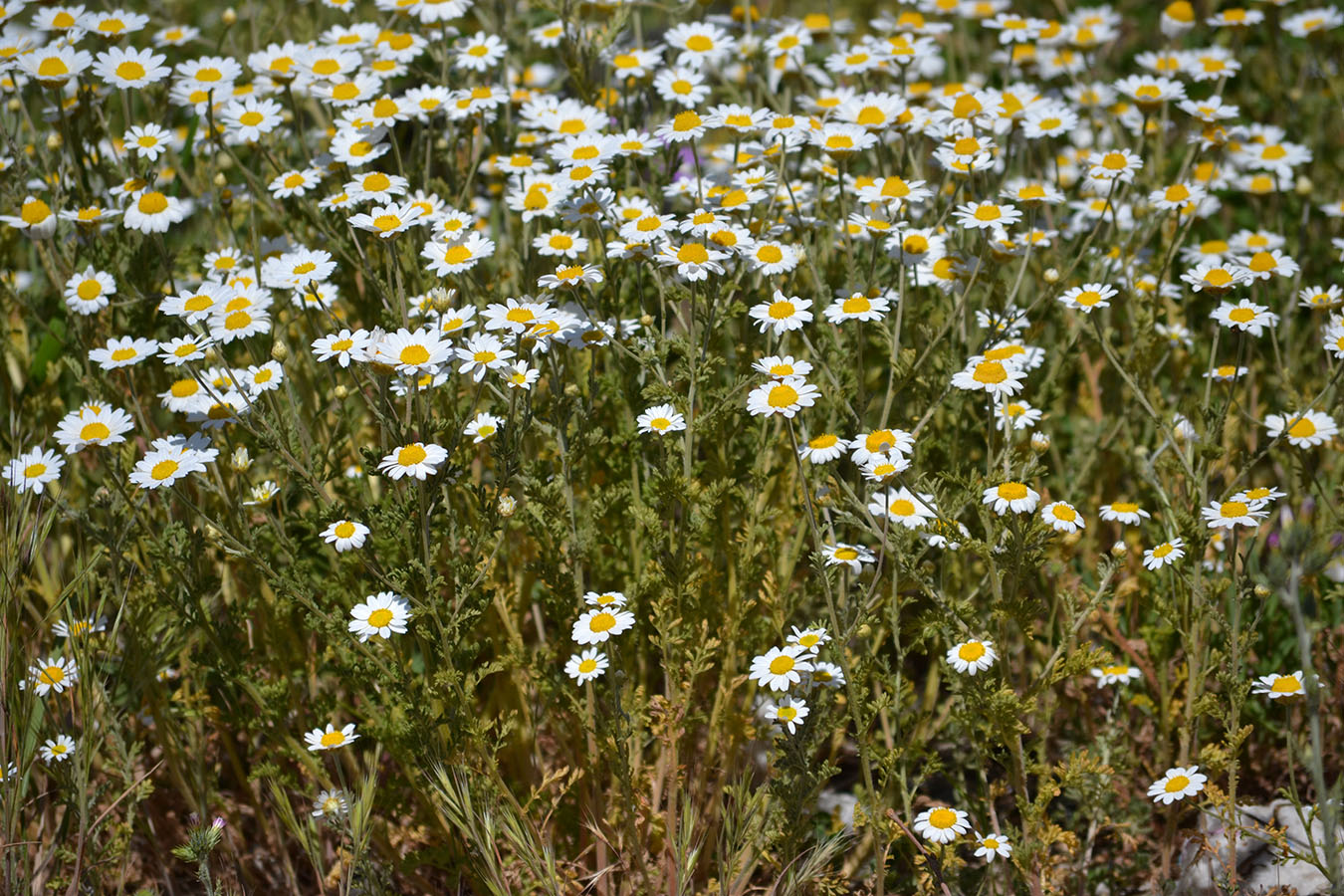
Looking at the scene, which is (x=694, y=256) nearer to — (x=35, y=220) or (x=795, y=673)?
(x=795, y=673)

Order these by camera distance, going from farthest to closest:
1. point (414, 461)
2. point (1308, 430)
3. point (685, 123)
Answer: point (685, 123)
point (1308, 430)
point (414, 461)

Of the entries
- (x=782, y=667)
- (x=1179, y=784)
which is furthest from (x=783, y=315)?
(x=1179, y=784)

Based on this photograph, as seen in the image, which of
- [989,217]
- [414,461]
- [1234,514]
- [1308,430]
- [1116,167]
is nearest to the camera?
[414,461]

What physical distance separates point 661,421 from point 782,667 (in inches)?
21.1

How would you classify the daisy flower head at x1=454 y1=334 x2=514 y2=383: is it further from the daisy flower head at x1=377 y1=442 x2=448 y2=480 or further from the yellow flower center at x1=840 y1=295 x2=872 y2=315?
the yellow flower center at x1=840 y1=295 x2=872 y2=315

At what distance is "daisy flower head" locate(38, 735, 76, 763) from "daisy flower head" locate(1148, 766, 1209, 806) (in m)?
2.13

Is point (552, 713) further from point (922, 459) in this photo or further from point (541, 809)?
point (922, 459)

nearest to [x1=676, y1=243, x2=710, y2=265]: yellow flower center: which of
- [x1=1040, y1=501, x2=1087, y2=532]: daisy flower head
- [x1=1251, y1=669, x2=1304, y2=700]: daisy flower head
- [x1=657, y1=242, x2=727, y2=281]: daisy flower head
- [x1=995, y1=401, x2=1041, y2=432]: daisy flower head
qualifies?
[x1=657, y1=242, x2=727, y2=281]: daisy flower head

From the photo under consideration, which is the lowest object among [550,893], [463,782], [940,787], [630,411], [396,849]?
[940,787]

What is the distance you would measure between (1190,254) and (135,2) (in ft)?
16.5

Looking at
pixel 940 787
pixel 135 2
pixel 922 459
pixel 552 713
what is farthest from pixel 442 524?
pixel 135 2

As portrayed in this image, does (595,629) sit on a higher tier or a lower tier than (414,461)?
lower

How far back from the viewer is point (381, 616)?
89.6 inches

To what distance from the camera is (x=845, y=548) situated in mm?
2434
